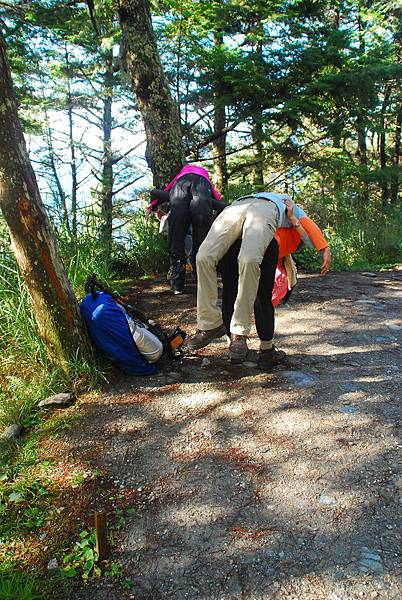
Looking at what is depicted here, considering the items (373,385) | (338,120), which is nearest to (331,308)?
(373,385)

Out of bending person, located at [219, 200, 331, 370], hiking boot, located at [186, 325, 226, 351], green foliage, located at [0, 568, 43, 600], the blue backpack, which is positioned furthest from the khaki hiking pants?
green foliage, located at [0, 568, 43, 600]

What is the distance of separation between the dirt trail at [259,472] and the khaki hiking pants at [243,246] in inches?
24.3

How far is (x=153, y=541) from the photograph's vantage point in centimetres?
186

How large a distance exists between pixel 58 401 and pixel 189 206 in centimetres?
277

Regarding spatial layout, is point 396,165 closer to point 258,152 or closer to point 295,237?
point 258,152

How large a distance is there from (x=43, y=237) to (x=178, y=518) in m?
2.02

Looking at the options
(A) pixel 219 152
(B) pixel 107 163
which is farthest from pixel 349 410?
(B) pixel 107 163

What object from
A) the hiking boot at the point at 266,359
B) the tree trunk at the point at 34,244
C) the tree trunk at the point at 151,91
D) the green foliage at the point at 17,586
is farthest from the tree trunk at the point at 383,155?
the green foliage at the point at 17,586

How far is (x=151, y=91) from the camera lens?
571 cm

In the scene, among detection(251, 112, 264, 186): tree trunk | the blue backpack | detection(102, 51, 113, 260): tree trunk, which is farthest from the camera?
detection(251, 112, 264, 186): tree trunk

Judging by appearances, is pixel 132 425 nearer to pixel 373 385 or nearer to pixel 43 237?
pixel 43 237

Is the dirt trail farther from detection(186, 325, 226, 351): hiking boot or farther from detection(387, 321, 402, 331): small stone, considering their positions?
detection(387, 321, 402, 331): small stone

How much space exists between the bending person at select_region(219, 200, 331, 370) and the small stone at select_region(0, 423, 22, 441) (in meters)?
1.55

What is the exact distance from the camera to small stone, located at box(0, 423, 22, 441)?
→ 8.74 feet
